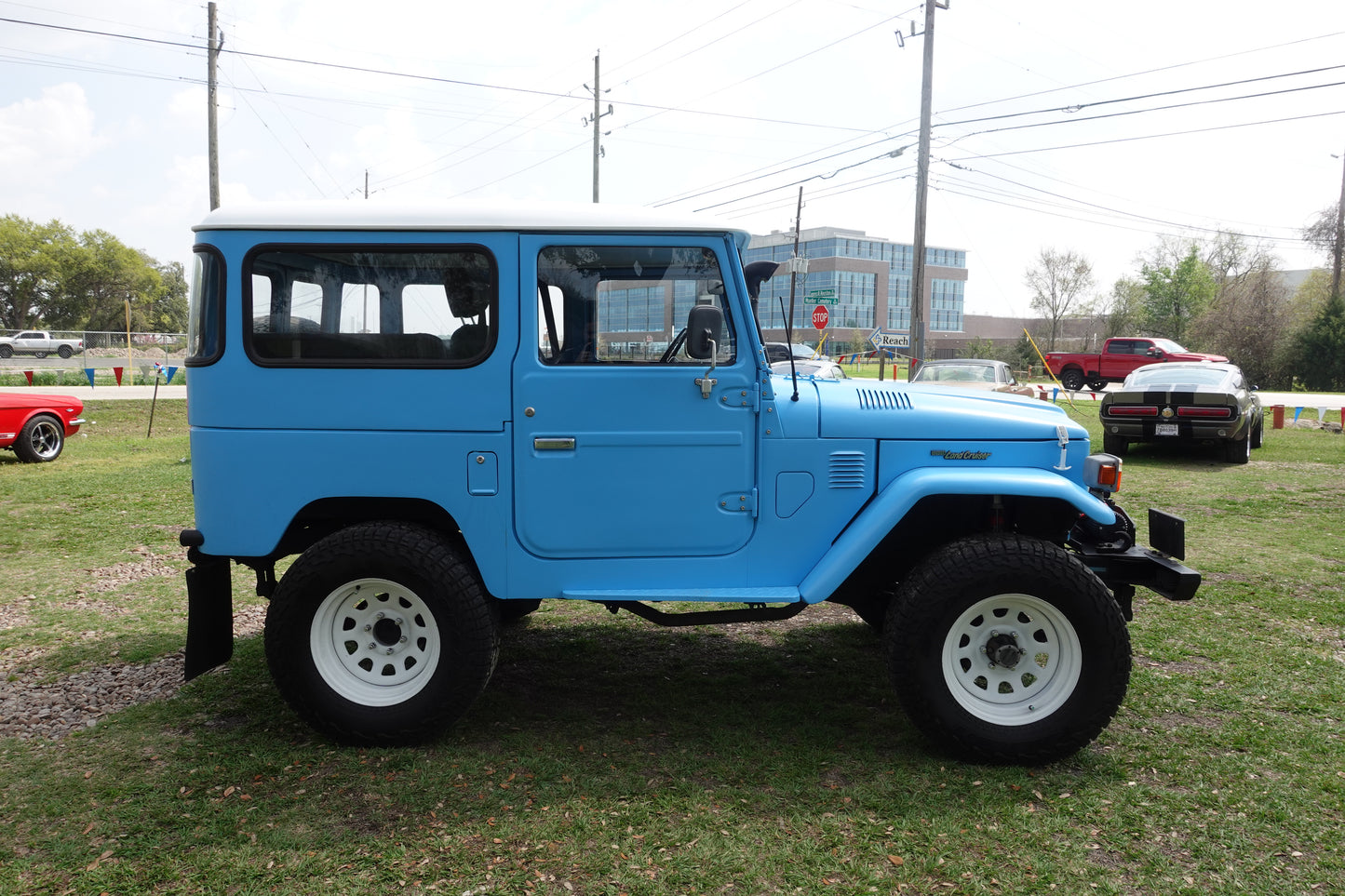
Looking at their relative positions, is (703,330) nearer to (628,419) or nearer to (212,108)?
(628,419)

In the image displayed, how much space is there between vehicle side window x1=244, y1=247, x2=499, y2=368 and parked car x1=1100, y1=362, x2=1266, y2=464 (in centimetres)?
1230

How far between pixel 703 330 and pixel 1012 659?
199 cm

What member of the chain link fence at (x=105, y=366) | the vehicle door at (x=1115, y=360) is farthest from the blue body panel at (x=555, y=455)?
the vehicle door at (x=1115, y=360)

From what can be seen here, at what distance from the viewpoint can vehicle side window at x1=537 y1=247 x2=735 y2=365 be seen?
12.9 feet

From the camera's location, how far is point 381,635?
4.02m

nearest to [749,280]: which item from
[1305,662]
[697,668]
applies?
[697,668]

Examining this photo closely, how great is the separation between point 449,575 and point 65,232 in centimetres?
7704

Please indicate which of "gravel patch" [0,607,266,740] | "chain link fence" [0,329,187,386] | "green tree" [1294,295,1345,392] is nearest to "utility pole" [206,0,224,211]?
"chain link fence" [0,329,187,386]

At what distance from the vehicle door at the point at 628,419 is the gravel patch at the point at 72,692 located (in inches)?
95.5

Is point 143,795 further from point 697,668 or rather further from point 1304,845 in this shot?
point 1304,845

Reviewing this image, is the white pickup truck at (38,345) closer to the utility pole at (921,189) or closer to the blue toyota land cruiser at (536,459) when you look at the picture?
the utility pole at (921,189)

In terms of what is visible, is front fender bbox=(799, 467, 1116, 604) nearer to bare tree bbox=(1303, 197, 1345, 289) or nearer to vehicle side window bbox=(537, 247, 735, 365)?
vehicle side window bbox=(537, 247, 735, 365)

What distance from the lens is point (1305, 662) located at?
5.05m

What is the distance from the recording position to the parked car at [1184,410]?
13383 millimetres
